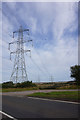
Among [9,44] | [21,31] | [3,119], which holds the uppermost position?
[21,31]

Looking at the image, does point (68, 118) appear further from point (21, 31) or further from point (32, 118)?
point (21, 31)

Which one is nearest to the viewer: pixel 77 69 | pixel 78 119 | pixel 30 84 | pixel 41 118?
pixel 78 119

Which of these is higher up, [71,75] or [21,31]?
[21,31]

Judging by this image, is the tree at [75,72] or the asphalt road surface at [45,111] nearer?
the asphalt road surface at [45,111]

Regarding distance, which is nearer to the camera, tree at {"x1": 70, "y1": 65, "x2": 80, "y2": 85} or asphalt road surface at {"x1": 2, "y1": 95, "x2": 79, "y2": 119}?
asphalt road surface at {"x1": 2, "y1": 95, "x2": 79, "y2": 119}

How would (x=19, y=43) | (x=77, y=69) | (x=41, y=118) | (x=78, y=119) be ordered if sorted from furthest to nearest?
(x=77, y=69), (x=19, y=43), (x=41, y=118), (x=78, y=119)

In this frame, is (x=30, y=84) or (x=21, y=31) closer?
(x=21, y=31)

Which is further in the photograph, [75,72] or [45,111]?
[75,72]

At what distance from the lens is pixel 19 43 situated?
31953mm

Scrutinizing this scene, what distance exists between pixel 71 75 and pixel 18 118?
162 feet

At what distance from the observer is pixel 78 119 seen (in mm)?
6066

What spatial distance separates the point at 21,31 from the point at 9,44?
4.15 meters

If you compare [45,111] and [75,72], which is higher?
[75,72]

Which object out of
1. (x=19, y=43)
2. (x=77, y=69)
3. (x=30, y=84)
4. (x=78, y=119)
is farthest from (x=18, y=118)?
(x=77, y=69)
